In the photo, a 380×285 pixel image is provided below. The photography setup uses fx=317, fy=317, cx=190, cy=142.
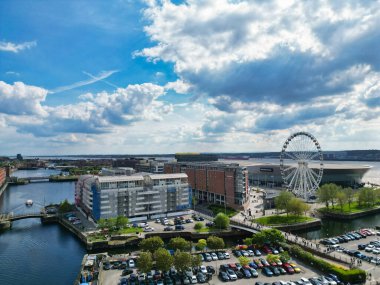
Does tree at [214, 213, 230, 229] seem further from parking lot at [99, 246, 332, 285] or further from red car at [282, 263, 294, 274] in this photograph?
red car at [282, 263, 294, 274]

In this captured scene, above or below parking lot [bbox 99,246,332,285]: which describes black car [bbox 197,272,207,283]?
above

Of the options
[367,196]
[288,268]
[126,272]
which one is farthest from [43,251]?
[367,196]

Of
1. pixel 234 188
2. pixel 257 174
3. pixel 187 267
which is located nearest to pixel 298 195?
pixel 234 188

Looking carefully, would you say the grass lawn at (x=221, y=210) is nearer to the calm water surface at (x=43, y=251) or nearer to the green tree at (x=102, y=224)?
the calm water surface at (x=43, y=251)

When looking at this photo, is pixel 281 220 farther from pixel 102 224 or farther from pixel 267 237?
pixel 102 224

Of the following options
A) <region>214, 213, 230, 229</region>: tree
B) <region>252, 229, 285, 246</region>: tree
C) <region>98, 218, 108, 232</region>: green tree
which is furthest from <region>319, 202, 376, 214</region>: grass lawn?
<region>98, 218, 108, 232</region>: green tree

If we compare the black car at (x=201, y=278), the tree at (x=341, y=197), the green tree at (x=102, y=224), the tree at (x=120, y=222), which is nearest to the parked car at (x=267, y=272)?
the black car at (x=201, y=278)
